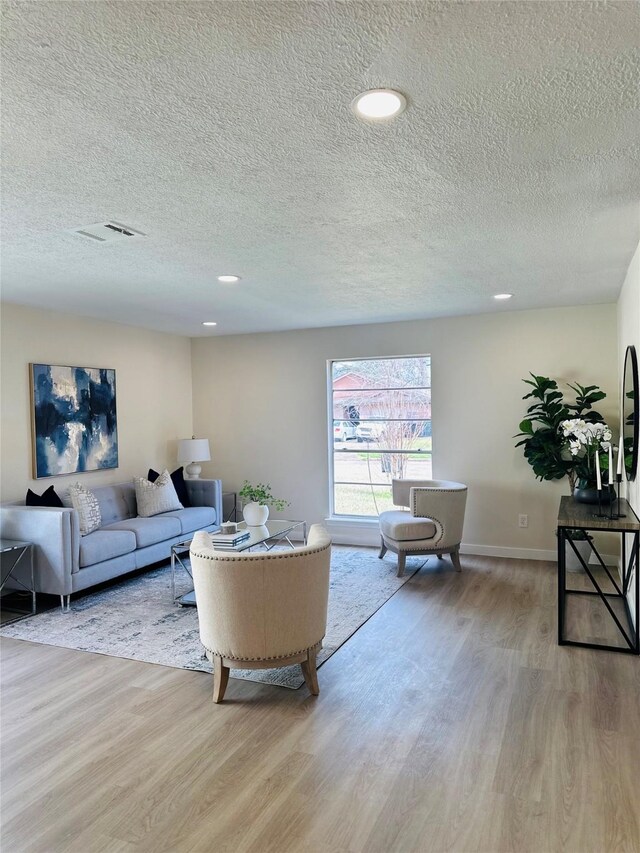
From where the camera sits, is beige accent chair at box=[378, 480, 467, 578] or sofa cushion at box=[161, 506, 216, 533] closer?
beige accent chair at box=[378, 480, 467, 578]

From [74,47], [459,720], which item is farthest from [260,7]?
[459,720]

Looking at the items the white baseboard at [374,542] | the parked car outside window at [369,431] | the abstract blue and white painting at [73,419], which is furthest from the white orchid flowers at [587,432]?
the abstract blue and white painting at [73,419]

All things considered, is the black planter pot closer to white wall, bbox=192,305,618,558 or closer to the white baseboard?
white wall, bbox=192,305,618,558

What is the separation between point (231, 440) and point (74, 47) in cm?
562

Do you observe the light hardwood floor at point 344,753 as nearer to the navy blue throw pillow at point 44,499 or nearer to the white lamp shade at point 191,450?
the navy blue throw pillow at point 44,499

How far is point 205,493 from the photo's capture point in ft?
20.3

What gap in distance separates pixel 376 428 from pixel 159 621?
322cm

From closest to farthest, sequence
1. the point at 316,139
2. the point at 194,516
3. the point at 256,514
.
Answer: the point at 316,139, the point at 256,514, the point at 194,516

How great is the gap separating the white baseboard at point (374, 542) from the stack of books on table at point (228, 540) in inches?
79.8

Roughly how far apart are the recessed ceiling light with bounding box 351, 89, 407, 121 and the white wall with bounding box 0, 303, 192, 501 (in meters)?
3.97

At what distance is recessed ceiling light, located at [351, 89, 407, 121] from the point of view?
169cm

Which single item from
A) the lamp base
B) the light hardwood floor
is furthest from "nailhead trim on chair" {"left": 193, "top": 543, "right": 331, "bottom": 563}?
the lamp base

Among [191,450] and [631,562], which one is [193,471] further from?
[631,562]

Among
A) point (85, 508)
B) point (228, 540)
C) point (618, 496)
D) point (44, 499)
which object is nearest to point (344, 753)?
point (228, 540)
